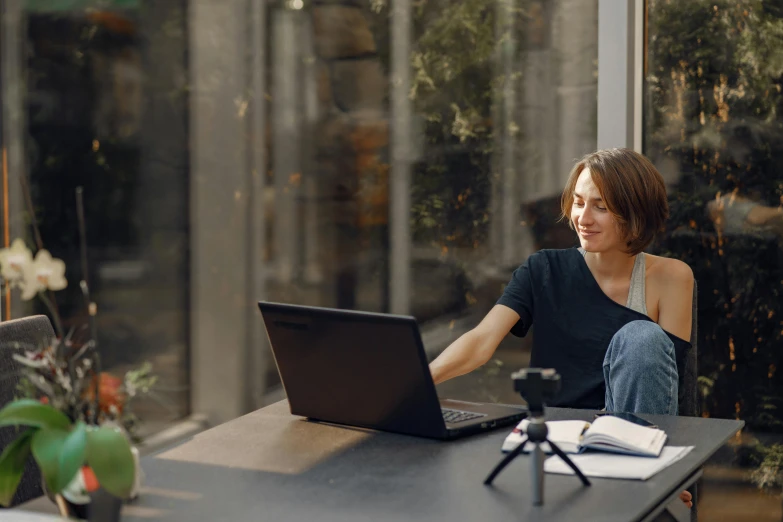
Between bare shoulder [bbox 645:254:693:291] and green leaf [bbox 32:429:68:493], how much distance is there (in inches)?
63.4

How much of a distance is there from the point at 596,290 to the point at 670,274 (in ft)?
0.58

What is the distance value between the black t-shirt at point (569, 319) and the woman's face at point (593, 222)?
0.09 meters

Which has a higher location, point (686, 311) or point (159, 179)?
point (159, 179)

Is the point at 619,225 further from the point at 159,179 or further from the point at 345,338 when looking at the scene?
the point at 159,179

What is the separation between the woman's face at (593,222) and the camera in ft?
7.97

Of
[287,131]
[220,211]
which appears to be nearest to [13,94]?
[220,211]

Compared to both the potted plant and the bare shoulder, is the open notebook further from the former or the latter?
the bare shoulder

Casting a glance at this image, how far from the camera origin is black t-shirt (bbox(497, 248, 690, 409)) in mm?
2434

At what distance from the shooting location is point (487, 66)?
333 cm

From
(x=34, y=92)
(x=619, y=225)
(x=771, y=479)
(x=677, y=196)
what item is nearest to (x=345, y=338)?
(x=619, y=225)

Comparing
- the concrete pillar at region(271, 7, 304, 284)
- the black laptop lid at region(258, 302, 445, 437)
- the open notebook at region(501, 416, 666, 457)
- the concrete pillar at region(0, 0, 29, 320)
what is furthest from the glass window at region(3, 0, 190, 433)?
the open notebook at region(501, 416, 666, 457)

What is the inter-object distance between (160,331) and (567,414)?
→ 2279 mm

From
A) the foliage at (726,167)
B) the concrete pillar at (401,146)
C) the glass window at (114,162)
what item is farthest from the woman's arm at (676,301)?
the glass window at (114,162)

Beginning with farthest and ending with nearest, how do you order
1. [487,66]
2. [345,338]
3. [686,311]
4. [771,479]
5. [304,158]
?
[304,158], [487,66], [771,479], [686,311], [345,338]
